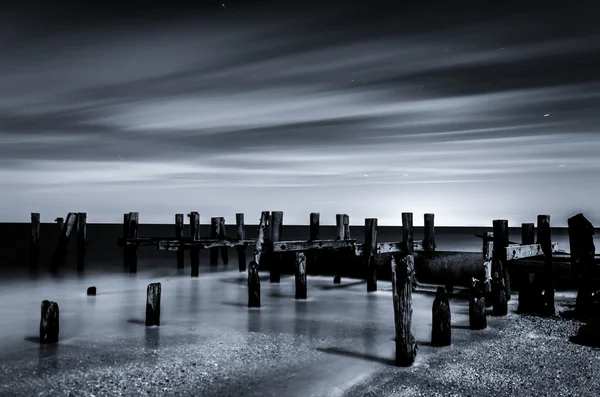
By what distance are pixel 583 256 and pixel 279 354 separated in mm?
6348

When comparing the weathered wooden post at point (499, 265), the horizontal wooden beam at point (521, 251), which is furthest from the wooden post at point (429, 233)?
the weathered wooden post at point (499, 265)

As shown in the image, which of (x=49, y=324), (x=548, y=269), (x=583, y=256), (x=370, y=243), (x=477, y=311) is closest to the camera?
(x=49, y=324)

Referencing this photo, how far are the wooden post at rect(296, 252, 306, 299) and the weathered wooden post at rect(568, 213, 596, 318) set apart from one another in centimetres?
636

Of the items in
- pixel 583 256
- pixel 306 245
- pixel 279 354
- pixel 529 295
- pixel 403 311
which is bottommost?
pixel 279 354

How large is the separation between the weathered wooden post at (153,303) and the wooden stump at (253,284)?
2.35m

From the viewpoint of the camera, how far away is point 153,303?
1087 cm

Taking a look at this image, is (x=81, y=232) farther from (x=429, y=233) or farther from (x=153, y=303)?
(x=153, y=303)

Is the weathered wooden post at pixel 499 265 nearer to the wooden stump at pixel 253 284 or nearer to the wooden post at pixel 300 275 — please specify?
the wooden post at pixel 300 275

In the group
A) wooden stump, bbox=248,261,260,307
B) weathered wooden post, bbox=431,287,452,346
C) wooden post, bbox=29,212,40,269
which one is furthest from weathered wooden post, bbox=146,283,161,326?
wooden post, bbox=29,212,40,269

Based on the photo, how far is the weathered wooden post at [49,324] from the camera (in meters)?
9.43

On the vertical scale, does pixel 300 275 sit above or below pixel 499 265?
below

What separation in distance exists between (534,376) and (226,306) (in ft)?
28.0

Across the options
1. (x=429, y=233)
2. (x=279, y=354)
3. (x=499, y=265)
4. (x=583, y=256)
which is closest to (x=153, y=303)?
(x=279, y=354)

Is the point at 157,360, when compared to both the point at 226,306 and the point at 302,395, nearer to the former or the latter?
the point at 302,395
